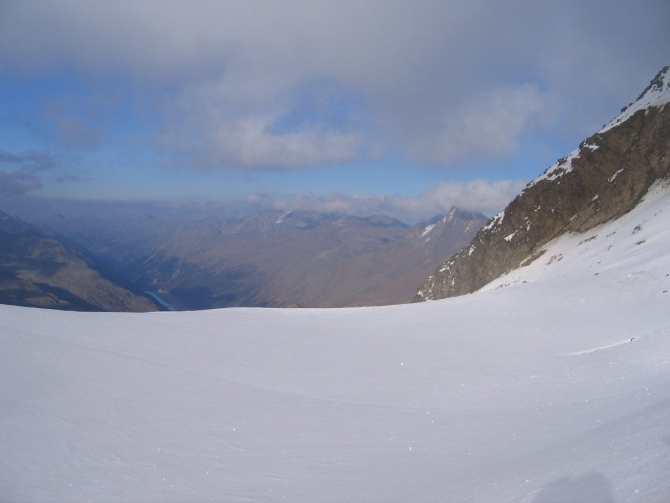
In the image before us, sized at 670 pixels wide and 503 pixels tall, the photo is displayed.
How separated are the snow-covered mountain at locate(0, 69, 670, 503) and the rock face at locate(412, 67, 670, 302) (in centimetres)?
2748

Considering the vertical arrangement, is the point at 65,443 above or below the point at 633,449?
above

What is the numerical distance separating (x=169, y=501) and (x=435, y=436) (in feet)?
12.2

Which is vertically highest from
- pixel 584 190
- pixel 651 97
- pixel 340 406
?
pixel 651 97

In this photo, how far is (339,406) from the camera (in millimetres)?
7355

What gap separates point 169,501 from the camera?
4535mm

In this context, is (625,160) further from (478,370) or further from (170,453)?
(170,453)

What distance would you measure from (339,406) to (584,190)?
4275 centimetres

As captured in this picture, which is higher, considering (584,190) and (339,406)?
(584,190)

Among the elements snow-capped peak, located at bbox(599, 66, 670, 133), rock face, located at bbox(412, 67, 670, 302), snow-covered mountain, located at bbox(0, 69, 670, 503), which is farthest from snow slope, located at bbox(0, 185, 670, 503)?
snow-capped peak, located at bbox(599, 66, 670, 133)

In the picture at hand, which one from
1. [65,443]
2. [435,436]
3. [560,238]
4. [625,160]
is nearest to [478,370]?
[435,436]

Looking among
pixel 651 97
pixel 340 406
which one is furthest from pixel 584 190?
pixel 340 406

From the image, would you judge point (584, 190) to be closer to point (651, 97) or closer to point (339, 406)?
point (651, 97)

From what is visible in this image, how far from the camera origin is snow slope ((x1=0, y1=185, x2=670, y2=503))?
4551 millimetres

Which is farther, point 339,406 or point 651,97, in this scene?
point 651,97
